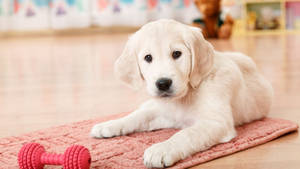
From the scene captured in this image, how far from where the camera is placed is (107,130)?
1.44 metres

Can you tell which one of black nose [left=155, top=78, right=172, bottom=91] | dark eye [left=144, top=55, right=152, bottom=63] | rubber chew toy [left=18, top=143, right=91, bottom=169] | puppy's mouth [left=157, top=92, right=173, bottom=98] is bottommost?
rubber chew toy [left=18, top=143, right=91, bottom=169]

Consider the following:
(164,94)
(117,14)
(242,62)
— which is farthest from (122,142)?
(117,14)

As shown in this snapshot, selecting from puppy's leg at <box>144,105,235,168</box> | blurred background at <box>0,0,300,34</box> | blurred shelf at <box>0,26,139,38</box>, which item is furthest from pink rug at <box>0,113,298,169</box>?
blurred shelf at <box>0,26,139,38</box>

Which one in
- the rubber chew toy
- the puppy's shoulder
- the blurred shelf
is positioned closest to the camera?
the rubber chew toy

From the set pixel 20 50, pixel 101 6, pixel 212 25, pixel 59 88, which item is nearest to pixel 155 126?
pixel 59 88

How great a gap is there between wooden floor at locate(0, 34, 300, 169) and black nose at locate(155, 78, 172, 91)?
0.26 meters

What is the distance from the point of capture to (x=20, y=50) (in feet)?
15.4

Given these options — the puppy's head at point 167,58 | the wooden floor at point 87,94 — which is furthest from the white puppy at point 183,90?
the wooden floor at point 87,94

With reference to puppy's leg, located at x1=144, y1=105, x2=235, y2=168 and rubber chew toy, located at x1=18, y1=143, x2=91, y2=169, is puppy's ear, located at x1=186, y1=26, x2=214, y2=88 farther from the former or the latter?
rubber chew toy, located at x1=18, y1=143, x2=91, y2=169

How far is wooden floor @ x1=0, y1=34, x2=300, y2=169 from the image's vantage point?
4.16 ft

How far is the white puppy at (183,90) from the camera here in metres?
1.26

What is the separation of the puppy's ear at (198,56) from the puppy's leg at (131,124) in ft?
0.70

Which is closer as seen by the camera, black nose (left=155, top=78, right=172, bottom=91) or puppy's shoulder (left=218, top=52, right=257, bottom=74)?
black nose (left=155, top=78, right=172, bottom=91)

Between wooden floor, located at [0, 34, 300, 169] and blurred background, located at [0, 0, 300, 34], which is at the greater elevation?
blurred background, located at [0, 0, 300, 34]
